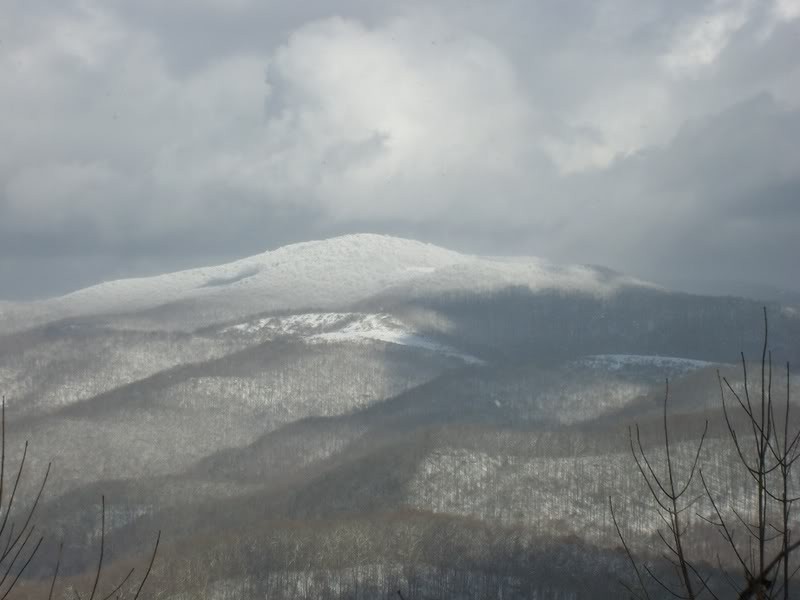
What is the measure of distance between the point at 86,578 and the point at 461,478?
78.4 meters

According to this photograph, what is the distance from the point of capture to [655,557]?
436ft

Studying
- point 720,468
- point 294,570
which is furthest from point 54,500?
point 720,468

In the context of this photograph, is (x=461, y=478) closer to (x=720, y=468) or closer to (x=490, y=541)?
(x=490, y=541)

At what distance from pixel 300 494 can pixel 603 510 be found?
68055mm

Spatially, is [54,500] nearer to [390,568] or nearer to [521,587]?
[390,568]

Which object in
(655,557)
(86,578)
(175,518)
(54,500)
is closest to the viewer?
(655,557)

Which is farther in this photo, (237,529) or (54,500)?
(54,500)

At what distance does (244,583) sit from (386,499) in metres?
52.7

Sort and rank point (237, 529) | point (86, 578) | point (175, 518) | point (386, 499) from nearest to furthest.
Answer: point (86, 578) → point (237, 529) → point (386, 499) → point (175, 518)

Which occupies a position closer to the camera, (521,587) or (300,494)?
(521,587)

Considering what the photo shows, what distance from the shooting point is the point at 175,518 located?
186 m

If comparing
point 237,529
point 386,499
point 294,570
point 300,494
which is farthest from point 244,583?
point 300,494

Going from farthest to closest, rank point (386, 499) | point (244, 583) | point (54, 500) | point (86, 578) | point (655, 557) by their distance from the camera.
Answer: point (54, 500), point (386, 499), point (86, 578), point (655, 557), point (244, 583)

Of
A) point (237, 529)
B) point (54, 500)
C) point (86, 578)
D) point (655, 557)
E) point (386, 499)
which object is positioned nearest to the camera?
point (655, 557)
